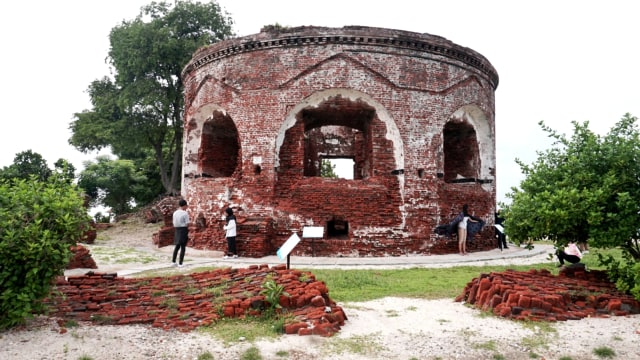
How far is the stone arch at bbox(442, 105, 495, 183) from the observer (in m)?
14.8

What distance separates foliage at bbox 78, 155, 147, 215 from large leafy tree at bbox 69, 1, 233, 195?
185 inches

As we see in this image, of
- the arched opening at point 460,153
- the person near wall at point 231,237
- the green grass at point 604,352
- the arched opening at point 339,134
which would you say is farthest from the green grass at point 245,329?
the arched opening at point 460,153

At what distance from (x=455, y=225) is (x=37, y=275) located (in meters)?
10.2

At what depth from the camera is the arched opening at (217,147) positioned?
574 inches

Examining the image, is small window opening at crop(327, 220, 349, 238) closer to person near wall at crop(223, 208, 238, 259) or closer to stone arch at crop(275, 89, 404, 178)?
stone arch at crop(275, 89, 404, 178)

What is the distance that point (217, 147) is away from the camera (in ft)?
49.7

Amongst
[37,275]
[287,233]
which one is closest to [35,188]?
[37,275]

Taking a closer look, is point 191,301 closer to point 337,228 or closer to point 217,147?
point 337,228

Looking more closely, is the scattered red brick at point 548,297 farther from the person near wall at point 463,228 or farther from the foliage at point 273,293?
the person near wall at point 463,228

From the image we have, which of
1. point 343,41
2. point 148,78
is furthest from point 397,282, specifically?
point 148,78

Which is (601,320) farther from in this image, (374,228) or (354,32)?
(354,32)

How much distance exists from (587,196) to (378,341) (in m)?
3.45

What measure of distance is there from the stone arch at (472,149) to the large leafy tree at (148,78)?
1215cm

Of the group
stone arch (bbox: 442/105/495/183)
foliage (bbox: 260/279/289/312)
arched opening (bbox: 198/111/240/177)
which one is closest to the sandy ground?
foliage (bbox: 260/279/289/312)
